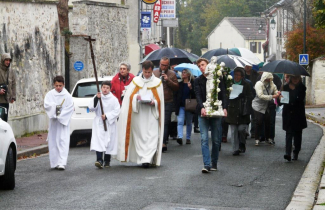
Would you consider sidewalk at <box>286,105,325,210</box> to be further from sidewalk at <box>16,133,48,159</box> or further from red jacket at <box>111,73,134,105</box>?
sidewalk at <box>16,133,48,159</box>

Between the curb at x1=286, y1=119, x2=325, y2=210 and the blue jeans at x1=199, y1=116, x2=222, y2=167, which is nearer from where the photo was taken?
the curb at x1=286, y1=119, x2=325, y2=210

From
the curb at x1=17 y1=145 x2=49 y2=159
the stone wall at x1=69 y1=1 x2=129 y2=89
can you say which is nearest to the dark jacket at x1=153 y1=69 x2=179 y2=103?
the curb at x1=17 y1=145 x2=49 y2=159

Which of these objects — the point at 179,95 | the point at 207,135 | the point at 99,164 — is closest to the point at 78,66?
the point at 179,95

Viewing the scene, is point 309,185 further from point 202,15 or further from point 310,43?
point 202,15

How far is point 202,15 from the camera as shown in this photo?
376 feet

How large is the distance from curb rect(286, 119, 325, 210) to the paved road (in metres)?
0.11

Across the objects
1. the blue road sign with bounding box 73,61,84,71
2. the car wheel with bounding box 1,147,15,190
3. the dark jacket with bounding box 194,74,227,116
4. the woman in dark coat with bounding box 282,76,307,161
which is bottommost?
the car wheel with bounding box 1,147,15,190

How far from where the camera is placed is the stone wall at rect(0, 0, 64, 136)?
18.6 metres

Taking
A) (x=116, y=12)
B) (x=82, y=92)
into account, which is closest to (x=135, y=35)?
(x=116, y=12)

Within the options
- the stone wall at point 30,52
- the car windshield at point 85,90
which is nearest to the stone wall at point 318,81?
the stone wall at point 30,52

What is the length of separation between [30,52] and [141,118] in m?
8.75

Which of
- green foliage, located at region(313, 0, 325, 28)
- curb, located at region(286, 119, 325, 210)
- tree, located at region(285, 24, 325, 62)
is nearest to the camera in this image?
curb, located at region(286, 119, 325, 210)

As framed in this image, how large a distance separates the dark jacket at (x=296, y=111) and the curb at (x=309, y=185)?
2.30 feet

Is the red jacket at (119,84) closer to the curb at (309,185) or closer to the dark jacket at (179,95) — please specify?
the dark jacket at (179,95)
